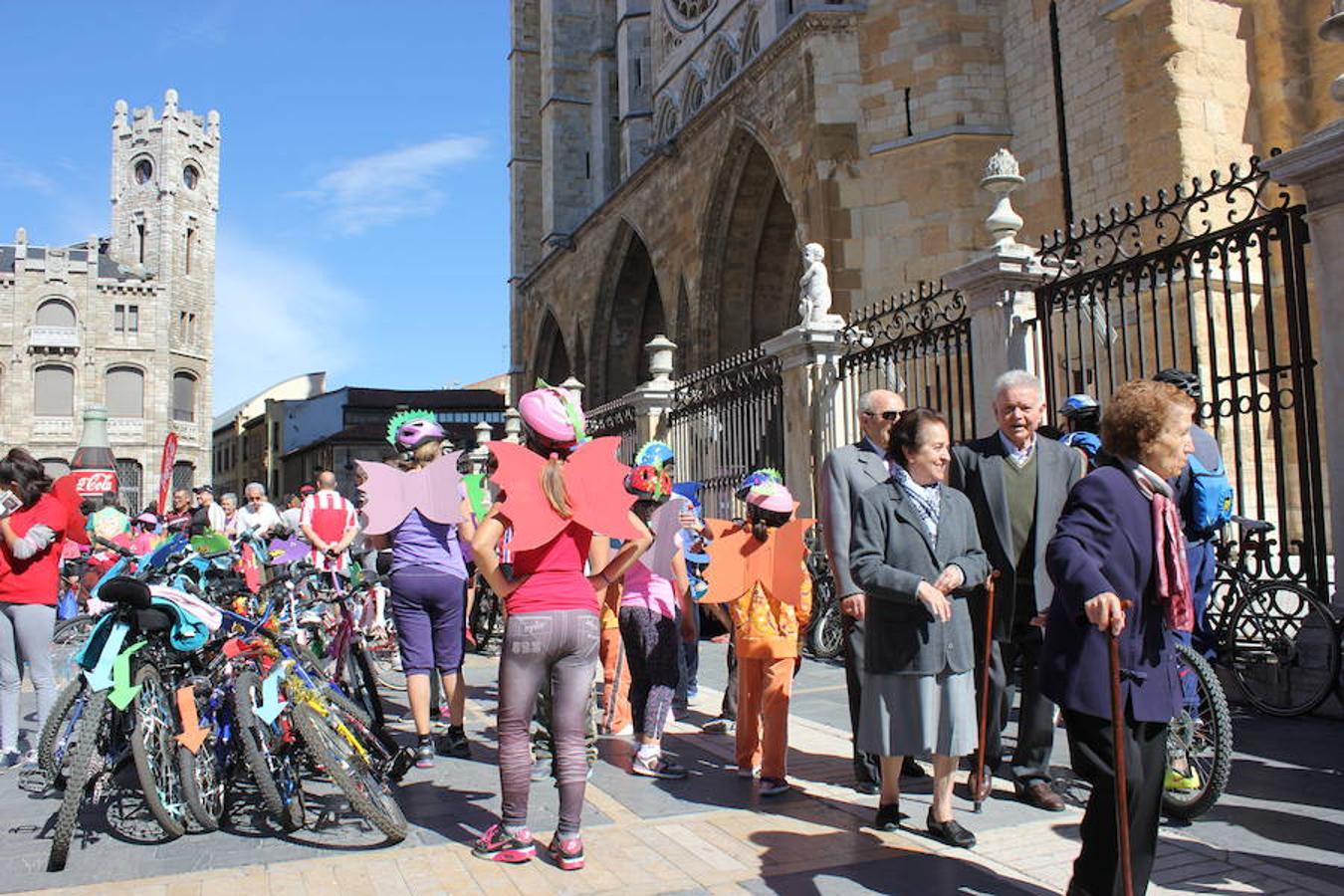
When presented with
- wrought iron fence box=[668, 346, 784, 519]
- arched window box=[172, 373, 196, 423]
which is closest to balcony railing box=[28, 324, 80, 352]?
arched window box=[172, 373, 196, 423]

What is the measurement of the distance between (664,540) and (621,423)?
11.2 metres

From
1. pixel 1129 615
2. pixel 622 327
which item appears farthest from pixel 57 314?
pixel 1129 615

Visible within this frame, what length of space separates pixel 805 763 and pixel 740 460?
7251 mm

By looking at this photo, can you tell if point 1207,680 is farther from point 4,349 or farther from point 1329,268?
point 4,349

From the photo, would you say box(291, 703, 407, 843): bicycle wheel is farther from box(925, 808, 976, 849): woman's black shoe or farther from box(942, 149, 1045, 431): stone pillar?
box(942, 149, 1045, 431): stone pillar

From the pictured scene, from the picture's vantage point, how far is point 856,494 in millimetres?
4844

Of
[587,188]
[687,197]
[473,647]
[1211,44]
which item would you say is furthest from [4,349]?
[1211,44]

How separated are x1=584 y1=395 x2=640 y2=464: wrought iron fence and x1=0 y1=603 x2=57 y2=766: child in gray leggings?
10183 millimetres

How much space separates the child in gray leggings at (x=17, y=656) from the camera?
563 centimetres

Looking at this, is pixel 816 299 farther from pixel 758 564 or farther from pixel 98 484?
pixel 98 484

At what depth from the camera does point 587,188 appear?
104 feet

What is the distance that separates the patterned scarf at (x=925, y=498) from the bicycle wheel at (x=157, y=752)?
3011 millimetres

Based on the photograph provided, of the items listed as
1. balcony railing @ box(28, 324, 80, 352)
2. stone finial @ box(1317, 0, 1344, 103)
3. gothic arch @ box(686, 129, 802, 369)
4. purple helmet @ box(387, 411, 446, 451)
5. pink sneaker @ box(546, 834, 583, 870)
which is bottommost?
pink sneaker @ box(546, 834, 583, 870)

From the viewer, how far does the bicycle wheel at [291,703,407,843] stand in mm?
3998
